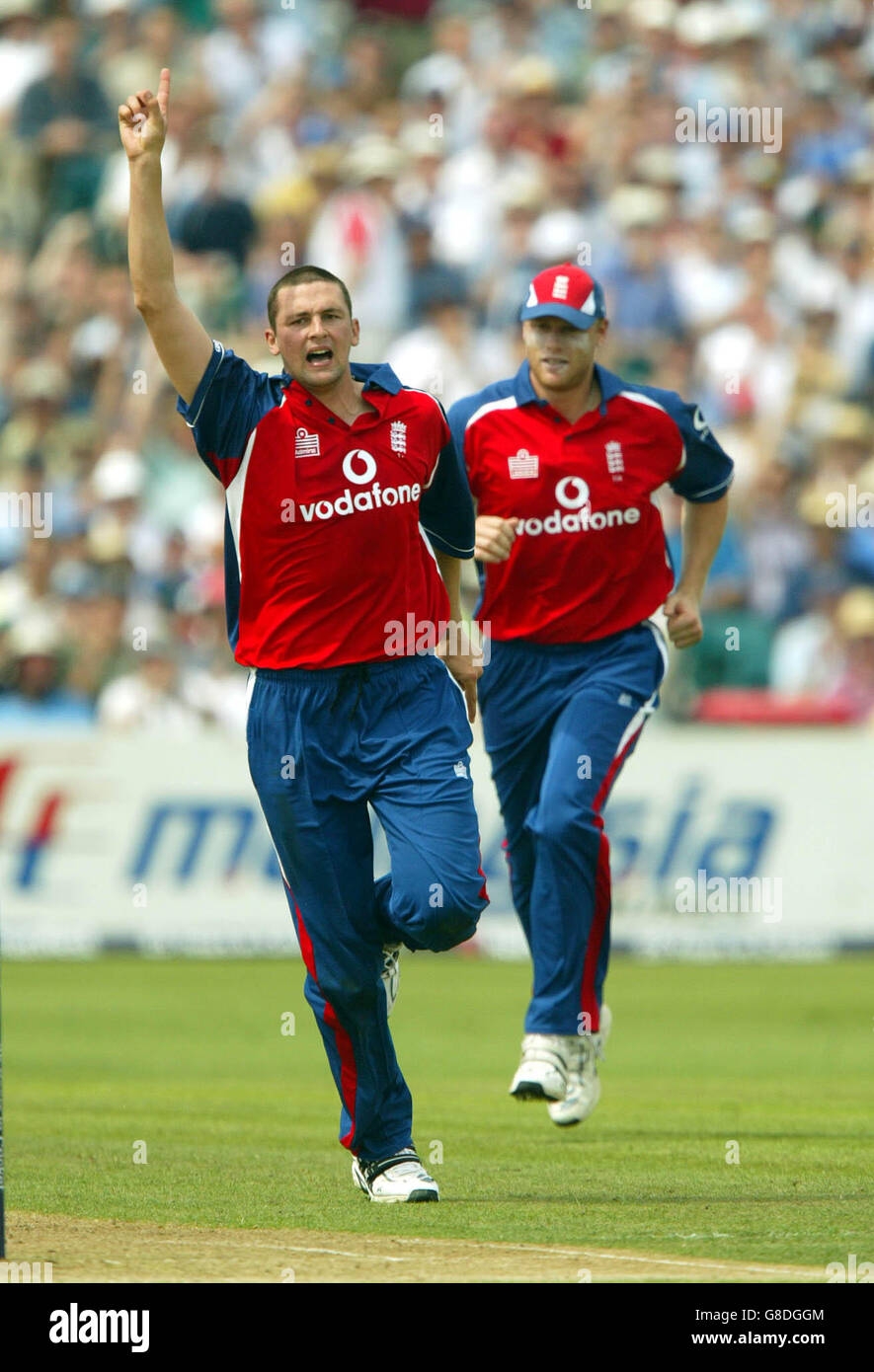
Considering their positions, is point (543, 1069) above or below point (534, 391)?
below

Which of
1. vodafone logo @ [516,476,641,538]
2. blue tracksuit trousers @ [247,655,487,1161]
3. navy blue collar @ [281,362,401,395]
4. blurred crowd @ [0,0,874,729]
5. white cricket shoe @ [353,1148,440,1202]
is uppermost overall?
blurred crowd @ [0,0,874,729]

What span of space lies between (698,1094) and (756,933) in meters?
5.26

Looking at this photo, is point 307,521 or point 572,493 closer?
point 307,521

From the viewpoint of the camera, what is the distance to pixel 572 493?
910cm

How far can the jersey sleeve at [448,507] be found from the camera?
→ 7.74 meters

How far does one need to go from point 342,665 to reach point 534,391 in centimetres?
239

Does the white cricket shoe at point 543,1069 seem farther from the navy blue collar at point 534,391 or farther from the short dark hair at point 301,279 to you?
the short dark hair at point 301,279

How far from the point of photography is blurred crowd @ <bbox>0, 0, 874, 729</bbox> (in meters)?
17.3

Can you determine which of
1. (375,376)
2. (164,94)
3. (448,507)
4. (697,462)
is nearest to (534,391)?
(697,462)

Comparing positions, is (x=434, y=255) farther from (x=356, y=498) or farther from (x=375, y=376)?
(x=356, y=498)

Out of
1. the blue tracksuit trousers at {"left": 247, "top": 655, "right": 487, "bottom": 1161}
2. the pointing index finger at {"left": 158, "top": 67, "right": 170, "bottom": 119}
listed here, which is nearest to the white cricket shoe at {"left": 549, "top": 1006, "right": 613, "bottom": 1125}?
the blue tracksuit trousers at {"left": 247, "top": 655, "right": 487, "bottom": 1161}

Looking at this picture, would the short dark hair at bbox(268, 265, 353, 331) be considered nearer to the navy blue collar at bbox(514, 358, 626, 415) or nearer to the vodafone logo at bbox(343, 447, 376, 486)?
the vodafone logo at bbox(343, 447, 376, 486)

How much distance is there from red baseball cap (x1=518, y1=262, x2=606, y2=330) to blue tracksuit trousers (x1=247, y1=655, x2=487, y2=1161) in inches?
81.9

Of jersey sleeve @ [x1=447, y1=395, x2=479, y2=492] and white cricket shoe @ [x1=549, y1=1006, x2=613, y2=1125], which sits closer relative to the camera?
white cricket shoe @ [x1=549, y1=1006, x2=613, y2=1125]
